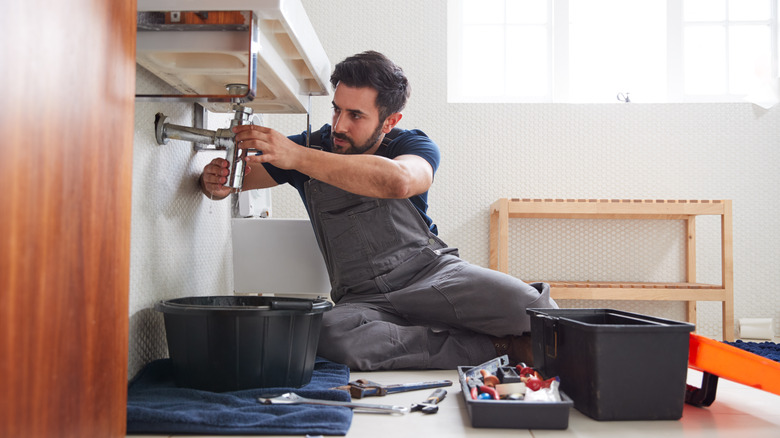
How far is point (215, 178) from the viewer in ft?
4.96

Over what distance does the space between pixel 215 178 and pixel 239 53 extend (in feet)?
1.60

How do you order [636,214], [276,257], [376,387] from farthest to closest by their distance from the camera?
[636,214]
[276,257]
[376,387]

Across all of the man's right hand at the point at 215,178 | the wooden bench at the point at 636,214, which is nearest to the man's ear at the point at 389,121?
the man's right hand at the point at 215,178

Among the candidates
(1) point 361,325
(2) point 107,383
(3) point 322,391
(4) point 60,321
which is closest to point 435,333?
(1) point 361,325

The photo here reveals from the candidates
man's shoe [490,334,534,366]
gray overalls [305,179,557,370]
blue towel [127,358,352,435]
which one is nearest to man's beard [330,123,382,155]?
gray overalls [305,179,557,370]

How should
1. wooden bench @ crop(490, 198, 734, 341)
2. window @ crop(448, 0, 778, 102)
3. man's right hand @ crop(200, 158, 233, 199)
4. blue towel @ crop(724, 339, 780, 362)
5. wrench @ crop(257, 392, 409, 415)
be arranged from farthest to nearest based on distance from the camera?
window @ crop(448, 0, 778, 102), wooden bench @ crop(490, 198, 734, 341), blue towel @ crop(724, 339, 780, 362), man's right hand @ crop(200, 158, 233, 199), wrench @ crop(257, 392, 409, 415)

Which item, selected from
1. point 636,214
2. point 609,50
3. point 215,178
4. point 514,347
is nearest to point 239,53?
point 215,178

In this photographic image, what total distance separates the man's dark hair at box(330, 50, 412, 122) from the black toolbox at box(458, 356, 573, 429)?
92 centimetres

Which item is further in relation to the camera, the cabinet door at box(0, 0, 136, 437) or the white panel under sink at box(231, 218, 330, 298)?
the white panel under sink at box(231, 218, 330, 298)

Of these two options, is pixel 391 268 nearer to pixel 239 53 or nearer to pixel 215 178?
pixel 215 178

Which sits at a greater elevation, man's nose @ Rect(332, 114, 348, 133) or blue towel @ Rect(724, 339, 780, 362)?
man's nose @ Rect(332, 114, 348, 133)

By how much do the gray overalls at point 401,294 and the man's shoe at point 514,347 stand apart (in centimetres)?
3

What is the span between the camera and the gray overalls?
1.50 m

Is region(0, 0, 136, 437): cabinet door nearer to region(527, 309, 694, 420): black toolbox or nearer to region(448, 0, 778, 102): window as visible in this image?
region(527, 309, 694, 420): black toolbox
